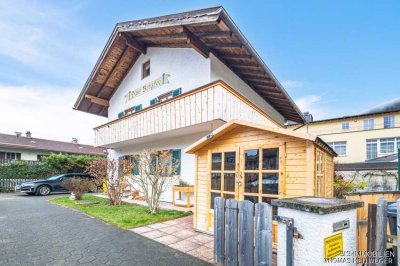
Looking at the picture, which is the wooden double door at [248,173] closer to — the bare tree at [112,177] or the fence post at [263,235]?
the fence post at [263,235]

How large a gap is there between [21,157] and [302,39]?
2824cm

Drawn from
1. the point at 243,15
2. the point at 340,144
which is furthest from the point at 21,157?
the point at 340,144

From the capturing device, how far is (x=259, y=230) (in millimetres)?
3477

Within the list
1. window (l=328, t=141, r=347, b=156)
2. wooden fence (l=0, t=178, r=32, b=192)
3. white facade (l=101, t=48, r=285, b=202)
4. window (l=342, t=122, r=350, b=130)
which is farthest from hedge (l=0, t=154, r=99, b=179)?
window (l=342, t=122, r=350, b=130)

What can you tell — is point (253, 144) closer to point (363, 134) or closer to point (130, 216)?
point (130, 216)

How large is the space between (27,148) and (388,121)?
136ft

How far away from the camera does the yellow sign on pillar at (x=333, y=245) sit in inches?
106

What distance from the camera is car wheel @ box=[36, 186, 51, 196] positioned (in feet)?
49.2

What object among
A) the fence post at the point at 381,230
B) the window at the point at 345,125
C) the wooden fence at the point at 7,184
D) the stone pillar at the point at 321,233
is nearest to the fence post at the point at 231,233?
the stone pillar at the point at 321,233

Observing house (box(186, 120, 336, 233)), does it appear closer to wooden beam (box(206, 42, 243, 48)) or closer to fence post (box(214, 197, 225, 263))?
fence post (box(214, 197, 225, 263))

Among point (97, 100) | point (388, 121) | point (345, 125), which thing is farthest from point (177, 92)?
point (388, 121)

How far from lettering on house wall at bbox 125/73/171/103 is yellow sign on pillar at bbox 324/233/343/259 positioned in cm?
1028

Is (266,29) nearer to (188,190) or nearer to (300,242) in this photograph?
(188,190)

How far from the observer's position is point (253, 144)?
5266mm
